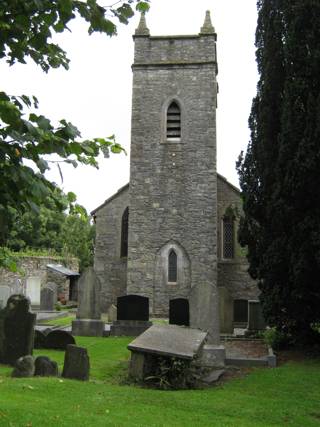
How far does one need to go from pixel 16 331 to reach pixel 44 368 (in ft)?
5.24

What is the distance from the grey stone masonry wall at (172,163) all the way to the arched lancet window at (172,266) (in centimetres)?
34

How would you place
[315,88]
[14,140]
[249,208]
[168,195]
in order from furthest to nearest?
[168,195] → [249,208] → [315,88] → [14,140]

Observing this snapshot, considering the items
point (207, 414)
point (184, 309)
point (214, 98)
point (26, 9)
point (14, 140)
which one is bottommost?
point (207, 414)

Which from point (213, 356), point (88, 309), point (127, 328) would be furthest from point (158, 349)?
point (88, 309)

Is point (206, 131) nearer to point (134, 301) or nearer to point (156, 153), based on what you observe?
point (156, 153)

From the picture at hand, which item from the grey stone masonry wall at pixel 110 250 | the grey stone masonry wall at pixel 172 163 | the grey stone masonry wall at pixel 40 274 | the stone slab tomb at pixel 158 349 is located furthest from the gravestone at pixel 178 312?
the grey stone masonry wall at pixel 40 274

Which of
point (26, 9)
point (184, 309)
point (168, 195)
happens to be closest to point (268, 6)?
point (184, 309)

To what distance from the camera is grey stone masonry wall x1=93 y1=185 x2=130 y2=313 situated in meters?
23.0

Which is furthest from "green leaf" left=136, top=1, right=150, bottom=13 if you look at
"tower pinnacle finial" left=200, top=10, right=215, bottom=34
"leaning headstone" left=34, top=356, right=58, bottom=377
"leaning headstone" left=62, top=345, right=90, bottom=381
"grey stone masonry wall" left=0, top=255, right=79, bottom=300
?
"grey stone masonry wall" left=0, top=255, right=79, bottom=300

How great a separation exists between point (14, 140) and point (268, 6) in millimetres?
12368

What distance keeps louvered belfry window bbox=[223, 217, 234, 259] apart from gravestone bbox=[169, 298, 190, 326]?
8.30 metres

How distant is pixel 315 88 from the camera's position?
11102 millimetres

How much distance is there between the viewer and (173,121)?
900 inches

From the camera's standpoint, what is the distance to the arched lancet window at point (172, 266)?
845 inches
